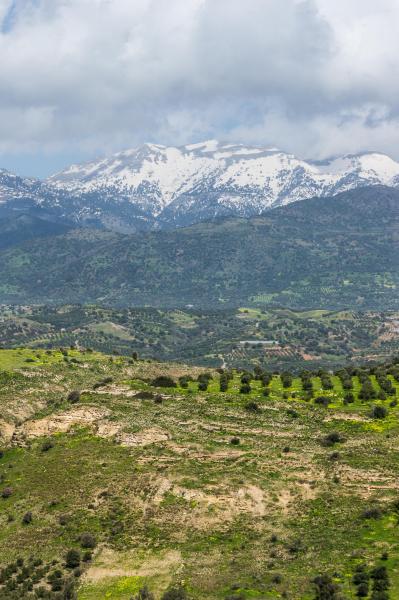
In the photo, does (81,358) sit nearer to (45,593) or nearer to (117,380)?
(117,380)

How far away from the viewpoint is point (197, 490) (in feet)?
229

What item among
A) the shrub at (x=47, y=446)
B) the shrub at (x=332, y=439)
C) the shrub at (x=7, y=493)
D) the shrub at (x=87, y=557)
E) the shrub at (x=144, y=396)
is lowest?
the shrub at (x=87, y=557)

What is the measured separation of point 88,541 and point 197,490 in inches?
476

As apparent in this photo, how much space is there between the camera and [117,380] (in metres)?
114

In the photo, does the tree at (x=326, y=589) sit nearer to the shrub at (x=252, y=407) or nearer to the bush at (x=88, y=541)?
the bush at (x=88, y=541)

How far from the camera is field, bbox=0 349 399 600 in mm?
56000

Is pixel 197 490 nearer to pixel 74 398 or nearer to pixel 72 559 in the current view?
pixel 72 559

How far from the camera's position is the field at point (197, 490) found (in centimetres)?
5600

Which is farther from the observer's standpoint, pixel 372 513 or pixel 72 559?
pixel 372 513

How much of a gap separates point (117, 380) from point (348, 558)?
65.3m

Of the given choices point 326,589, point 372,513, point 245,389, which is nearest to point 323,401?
point 245,389

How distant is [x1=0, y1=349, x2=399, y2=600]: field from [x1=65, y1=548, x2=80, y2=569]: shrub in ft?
0.47

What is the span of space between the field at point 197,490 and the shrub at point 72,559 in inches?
5.7

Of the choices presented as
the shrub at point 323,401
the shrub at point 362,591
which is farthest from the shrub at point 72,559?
the shrub at point 323,401
